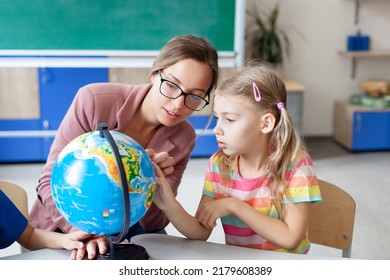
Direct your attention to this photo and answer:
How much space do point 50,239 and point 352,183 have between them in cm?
286

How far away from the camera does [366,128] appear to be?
4.50 m

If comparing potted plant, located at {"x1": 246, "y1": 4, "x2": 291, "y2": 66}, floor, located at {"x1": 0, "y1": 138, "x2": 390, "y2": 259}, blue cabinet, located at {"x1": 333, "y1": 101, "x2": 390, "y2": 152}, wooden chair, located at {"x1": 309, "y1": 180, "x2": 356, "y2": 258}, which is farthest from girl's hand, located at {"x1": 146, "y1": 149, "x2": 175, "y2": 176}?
blue cabinet, located at {"x1": 333, "y1": 101, "x2": 390, "y2": 152}

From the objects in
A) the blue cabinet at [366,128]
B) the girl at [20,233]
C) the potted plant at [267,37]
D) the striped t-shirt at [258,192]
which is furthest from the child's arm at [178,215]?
the blue cabinet at [366,128]

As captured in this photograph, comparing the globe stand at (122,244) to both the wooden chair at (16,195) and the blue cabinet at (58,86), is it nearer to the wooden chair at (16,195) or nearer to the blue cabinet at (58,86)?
the wooden chair at (16,195)

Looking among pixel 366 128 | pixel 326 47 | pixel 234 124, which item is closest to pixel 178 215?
pixel 234 124

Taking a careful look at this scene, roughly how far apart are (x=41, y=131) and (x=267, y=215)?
2969mm

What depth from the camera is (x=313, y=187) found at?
1396mm

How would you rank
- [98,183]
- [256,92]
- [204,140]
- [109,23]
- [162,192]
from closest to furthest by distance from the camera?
1. [98,183]
2. [162,192]
3. [256,92]
4. [109,23]
5. [204,140]

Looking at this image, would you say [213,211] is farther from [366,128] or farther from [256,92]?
[366,128]

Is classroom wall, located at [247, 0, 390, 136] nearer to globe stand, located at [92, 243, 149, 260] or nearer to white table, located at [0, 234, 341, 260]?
white table, located at [0, 234, 341, 260]

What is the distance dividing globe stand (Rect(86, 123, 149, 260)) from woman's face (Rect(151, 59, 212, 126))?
1.44ft

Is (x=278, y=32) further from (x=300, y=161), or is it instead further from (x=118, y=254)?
(x=118, y=254)

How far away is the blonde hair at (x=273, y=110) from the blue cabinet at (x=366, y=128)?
3.22 meters
